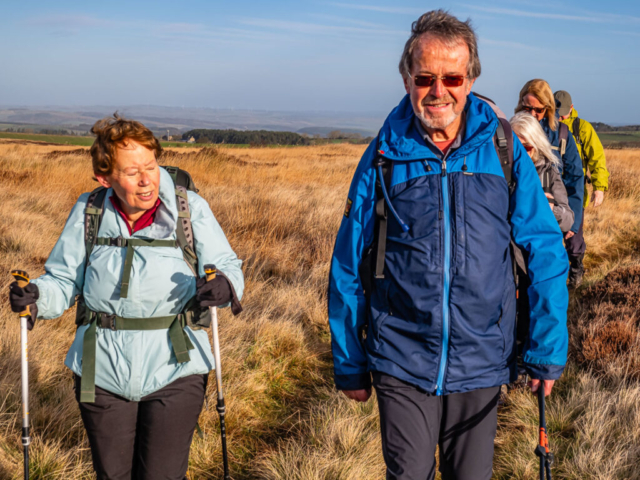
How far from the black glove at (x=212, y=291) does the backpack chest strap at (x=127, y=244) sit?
0.22 metres

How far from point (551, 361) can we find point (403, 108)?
44.4 inches

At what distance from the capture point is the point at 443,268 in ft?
6.27

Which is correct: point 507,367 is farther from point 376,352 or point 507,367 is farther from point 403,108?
point 403,108

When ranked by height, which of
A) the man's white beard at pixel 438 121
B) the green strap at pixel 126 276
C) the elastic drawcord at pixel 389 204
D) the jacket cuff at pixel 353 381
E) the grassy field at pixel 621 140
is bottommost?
the jacket cuff at pixel 353 381

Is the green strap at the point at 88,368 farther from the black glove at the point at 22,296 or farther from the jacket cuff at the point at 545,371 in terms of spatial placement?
the jacket cuff at the point at 545,371

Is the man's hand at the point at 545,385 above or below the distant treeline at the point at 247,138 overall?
below

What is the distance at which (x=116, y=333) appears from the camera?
7.02 ft

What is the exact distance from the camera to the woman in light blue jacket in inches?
83.9

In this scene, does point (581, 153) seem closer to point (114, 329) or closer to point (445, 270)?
point (445, 270)

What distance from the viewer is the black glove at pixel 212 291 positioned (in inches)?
82.5

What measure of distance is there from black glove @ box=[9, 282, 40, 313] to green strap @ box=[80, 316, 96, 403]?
25 cm

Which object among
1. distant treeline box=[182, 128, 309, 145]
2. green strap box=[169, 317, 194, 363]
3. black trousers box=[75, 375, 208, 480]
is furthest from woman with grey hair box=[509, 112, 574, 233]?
distant treeline box=[182, 128, 309, 145]

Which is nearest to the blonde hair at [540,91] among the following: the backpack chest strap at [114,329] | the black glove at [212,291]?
the black glove at [212,291]

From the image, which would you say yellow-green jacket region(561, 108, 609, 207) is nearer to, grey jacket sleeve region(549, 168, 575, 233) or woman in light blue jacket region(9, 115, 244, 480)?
grey jacket sleeve region(549, 168, 575, 233)
